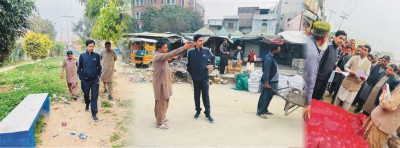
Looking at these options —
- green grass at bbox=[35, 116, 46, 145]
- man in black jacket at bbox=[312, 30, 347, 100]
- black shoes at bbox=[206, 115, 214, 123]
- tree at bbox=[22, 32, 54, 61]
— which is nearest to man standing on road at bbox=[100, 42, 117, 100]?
green grass at bbox=[35, 116, 46, 145]

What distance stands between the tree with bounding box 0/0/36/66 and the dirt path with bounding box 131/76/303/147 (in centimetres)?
397

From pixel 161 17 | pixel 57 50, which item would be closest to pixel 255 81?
pixel 161 17

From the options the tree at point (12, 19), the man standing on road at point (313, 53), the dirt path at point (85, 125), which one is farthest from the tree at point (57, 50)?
the man standing on road at point (313, 53)

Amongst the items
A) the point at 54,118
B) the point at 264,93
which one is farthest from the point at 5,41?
the point at 264,93

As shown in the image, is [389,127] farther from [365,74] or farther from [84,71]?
[84,71]

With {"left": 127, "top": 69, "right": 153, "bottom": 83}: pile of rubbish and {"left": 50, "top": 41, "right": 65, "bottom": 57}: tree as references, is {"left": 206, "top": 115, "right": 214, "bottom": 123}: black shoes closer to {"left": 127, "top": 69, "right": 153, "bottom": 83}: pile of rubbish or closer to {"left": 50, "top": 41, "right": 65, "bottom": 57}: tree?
{"left": 127, "top": 69, "right": 153, "bottom": 83}: pile of rubbish

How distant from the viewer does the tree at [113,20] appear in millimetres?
3689

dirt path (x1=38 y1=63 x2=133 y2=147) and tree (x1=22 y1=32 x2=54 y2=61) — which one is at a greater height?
tree (x1=22 y1=32 x2=54 y2=61)

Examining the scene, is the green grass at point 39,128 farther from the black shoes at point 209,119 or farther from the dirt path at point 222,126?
the black shoes at point 209,119

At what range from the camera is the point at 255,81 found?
13.4ft

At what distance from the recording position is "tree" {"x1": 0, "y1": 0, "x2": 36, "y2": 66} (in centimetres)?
556

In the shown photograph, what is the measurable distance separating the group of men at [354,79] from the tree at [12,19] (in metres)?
6.29

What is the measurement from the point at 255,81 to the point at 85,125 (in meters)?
2.79

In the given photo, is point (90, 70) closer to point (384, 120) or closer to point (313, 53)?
point (313, 53)
